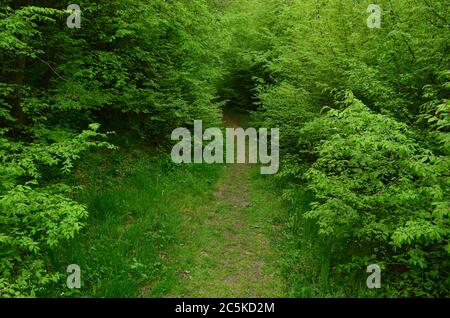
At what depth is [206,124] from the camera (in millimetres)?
15047

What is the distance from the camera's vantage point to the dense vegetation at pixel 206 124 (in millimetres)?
5984

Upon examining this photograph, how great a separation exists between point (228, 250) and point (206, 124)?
7.39 m

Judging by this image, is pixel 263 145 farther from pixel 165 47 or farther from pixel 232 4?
pixel 232 4

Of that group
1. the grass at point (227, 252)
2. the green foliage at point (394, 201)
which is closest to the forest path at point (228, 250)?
the grass at point (227, 252)

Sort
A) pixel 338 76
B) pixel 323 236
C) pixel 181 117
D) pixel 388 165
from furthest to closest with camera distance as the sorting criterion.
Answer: pixel 181 117
pixel 338 76
pixel 323 236
pixel 388 165

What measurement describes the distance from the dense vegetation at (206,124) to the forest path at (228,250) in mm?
486

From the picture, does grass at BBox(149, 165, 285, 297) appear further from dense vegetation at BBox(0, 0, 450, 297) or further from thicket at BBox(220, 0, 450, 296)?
thicket at BBox(220, 0, 450, 296)

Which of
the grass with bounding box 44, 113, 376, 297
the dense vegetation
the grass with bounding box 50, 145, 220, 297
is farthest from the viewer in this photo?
the grass with bounding box 44, 113, 376, 297

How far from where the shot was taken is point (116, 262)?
6973 millimetres

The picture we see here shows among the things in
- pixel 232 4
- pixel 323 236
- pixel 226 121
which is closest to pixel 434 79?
pixel 323 236

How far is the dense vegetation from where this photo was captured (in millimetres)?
5984

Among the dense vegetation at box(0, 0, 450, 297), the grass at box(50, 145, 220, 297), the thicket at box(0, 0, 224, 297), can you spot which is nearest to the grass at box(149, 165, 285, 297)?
the grass at box(50, 145, 220, 297)

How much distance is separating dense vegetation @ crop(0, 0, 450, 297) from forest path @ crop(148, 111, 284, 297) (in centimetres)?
49
